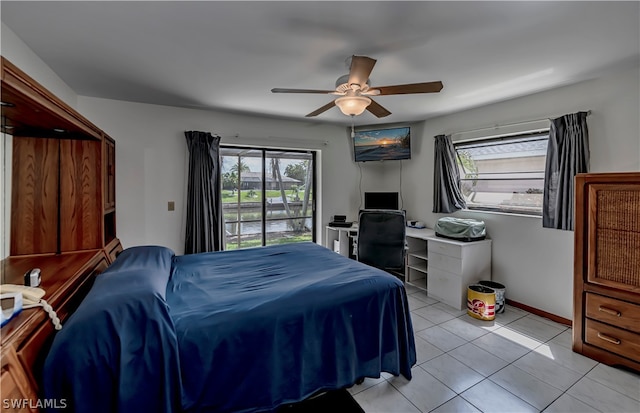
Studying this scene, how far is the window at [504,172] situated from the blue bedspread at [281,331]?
7.58ft

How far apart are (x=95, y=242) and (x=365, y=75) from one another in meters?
2.44

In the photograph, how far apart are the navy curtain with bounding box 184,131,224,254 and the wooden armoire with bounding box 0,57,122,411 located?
849 mm

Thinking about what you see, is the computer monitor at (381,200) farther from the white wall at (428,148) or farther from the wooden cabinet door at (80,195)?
the wooden cabinet door at (80,195)

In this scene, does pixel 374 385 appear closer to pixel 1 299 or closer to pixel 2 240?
pixel 1 299

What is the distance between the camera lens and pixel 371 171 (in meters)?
5.02

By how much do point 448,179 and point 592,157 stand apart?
A: 145 cm

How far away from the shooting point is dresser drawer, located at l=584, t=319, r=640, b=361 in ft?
6.96

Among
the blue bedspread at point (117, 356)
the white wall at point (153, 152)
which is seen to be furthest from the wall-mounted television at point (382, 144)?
the blue bedspread at point (117, 356)

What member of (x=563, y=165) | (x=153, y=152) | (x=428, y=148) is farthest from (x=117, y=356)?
(x=428, y=148)

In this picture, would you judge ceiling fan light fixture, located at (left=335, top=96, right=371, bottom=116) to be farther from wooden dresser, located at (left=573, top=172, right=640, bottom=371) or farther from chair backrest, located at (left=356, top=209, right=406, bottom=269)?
wooden dresser, located at (left=573, top=172, right=640, bottom=371)

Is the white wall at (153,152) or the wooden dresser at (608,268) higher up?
the white wall at (153,152)

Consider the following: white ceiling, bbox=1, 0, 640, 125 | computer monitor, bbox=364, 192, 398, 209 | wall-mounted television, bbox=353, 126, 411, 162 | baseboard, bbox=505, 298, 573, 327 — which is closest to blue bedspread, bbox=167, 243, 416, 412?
white ceiling, bbox=1, 0, 640, 125

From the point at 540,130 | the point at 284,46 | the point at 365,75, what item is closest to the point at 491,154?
the point at 540,130

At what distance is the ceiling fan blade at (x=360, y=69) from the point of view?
5.85 ft
